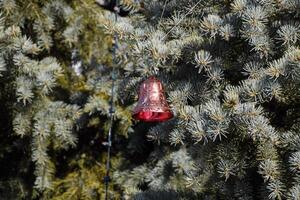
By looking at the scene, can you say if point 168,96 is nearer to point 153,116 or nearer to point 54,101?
point 153,116

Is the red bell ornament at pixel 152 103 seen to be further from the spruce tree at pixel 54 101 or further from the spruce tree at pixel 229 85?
the spruce tree at pixel 54 101

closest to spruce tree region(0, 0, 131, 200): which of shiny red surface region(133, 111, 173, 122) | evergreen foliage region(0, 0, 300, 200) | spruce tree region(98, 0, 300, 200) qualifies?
evergreen foliage region(0, 0, 300, 200)

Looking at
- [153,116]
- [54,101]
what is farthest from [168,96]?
[54,101]

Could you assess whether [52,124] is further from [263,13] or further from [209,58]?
[263,13]

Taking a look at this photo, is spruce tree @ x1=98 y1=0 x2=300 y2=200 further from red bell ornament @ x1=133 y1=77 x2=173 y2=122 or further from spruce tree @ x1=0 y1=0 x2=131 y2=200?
spruce tree @ x1=0 y1=0 x2=131 y2=200

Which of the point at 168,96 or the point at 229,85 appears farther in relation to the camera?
the point at 168,96

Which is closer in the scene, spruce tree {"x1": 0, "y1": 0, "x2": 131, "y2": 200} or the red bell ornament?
the red bell ornament

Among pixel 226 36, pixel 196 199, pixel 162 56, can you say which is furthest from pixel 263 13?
pixel 196 199

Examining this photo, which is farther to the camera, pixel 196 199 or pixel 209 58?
pixel 196 199
